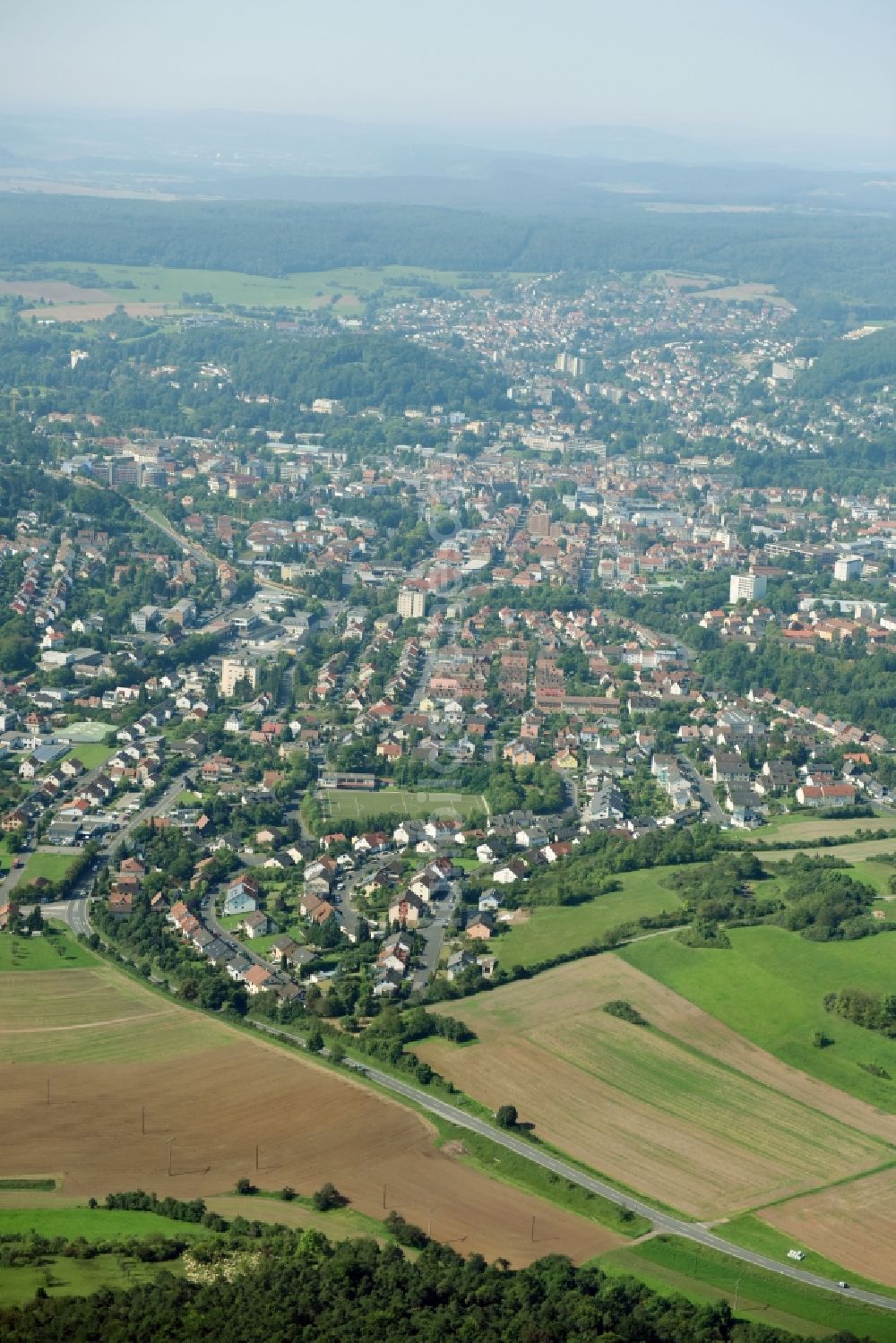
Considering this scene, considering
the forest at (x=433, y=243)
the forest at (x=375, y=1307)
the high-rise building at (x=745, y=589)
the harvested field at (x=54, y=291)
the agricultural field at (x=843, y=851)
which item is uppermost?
the forest at (x=433, y=243)

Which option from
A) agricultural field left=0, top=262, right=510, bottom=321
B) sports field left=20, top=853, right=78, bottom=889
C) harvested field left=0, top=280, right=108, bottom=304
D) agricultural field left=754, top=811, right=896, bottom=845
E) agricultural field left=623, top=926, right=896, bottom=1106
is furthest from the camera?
harvested field left=0, top=280, right=108, bottom=304

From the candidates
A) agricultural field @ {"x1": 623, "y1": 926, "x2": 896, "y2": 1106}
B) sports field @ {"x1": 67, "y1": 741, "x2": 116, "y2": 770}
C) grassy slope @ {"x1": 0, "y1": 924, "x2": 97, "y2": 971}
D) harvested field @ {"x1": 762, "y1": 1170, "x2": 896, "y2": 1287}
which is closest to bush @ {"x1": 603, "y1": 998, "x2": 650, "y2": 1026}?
agricultural field @ {"x1": 623, "y1": 926, "x2": 896, "y2": 1106}

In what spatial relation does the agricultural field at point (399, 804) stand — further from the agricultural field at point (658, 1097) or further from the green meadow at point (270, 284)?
the green meadow at point (270, 284)

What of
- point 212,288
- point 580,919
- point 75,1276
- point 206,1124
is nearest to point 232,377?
point 212,288

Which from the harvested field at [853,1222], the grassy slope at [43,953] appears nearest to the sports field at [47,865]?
the grassy slope at [43,953]

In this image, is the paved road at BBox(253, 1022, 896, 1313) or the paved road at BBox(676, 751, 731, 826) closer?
the paved road at BBox(253, 1022, 896, 1313)

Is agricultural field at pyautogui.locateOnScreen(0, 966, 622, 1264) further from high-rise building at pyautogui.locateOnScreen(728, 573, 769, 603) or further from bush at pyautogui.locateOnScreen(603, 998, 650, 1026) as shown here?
high-rise building at pyautogui.locateOnScreen(728, 573, 769, 603)

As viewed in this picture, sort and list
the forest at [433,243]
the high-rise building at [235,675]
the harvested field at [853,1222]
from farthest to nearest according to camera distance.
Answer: the forest at [433,243], the high-rise building at [235,675], the harvested field at [853,1222]

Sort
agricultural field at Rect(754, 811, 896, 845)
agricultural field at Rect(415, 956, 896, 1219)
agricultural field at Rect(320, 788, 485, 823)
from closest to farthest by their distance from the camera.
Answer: agricultural field at Rect(415, 956, 896, 1219)
agricultural field at Rect(754, 811, 896, 845)
agricultural field at Rect(320, 788, 485, 823)
